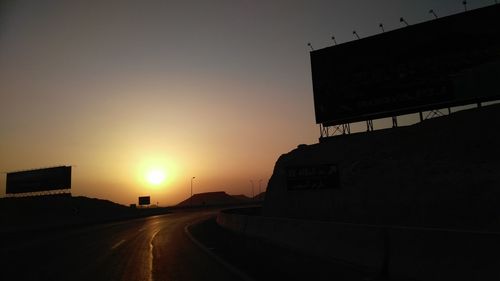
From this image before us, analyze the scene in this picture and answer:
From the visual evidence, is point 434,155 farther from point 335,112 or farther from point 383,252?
point 383,252

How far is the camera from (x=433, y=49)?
107ft

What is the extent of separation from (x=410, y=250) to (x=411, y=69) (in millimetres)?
26890

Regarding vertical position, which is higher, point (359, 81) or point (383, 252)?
point (359, 81)

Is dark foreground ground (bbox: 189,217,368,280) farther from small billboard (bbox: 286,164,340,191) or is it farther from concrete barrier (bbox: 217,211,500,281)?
small billboard (bbox: 286,164,340,191)

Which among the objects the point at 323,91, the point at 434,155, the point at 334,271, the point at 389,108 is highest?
the point at 323,91

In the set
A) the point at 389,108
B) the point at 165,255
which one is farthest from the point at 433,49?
the point at 165,255

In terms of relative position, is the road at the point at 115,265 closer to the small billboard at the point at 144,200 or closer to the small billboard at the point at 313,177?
the small billboard at the point at 313,177

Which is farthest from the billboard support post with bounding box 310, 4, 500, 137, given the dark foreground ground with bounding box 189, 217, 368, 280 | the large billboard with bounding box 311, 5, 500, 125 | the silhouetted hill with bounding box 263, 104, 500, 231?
the dark foreground ground with bounding box 189, 217, 368, 280

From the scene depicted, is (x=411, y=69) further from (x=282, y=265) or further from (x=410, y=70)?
(x=282, y=265)

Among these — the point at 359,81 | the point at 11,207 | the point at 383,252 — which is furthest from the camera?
the point at 11,207

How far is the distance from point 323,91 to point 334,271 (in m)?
27.8

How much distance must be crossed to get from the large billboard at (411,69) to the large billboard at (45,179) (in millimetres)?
64527

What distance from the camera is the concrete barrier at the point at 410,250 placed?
6973 millimetres

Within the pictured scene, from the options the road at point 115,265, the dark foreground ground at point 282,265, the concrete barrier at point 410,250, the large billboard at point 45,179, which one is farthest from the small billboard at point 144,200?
the concrete barrier at point 410,250
